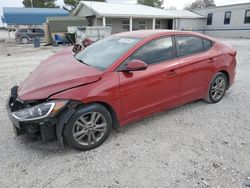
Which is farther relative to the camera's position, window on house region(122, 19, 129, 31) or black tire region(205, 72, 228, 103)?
window on house region(122, 19, 129, 31)

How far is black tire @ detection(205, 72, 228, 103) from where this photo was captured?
426 cm

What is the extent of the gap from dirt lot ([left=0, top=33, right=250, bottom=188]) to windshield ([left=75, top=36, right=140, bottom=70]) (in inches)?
44.3

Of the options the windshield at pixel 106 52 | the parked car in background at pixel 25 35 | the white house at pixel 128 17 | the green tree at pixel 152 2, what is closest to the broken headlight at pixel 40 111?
the windshield at pixel 106 52

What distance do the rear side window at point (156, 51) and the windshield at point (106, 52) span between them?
0.18 meters

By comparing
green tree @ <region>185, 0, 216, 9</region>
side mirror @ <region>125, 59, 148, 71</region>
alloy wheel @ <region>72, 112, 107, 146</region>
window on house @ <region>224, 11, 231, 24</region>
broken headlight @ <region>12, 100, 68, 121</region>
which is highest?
green tree @ <region>185, 0, 216, 9</region>

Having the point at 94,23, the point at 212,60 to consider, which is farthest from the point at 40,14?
the point at 212,60

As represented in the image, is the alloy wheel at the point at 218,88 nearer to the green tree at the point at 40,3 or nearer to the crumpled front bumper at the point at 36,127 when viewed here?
the crumpled front bumper at the point at 36,127

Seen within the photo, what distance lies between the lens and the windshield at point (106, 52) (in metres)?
3.18

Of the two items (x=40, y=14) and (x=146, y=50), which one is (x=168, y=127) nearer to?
(x=146, y=50)

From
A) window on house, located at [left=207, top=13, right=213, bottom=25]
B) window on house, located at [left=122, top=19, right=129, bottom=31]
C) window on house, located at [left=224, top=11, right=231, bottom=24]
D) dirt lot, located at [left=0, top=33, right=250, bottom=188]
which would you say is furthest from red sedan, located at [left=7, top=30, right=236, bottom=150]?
window on house, located at [left=207, top=13, right=213, bottom=25]

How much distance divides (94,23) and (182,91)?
68.7 ft

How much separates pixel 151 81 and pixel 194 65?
3.31 feet

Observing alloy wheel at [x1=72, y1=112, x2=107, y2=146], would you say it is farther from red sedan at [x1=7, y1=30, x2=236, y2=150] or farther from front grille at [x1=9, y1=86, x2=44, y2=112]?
front grille at [x1=9, y1=86, x2=44, y2=112]

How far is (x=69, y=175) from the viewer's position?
2.50 meters
